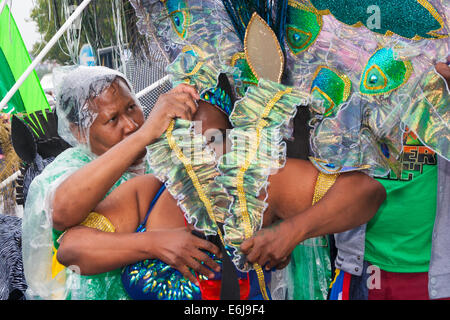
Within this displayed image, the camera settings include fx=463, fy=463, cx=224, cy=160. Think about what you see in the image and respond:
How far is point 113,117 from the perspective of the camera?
1.39 m

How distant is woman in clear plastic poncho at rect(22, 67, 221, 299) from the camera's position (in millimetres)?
1255

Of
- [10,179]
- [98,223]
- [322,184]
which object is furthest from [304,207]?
[10,179]

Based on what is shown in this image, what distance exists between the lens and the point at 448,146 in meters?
1.23

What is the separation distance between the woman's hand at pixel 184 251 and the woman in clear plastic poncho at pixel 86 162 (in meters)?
0.02

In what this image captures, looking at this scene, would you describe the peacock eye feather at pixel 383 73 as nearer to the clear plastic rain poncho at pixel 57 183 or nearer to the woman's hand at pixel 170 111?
the woman's hand at pixel 170 111

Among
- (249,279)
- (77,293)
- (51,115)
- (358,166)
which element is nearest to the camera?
(358,166)

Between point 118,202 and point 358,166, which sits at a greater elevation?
point 358,166

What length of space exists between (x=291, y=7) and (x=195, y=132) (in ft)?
1.40

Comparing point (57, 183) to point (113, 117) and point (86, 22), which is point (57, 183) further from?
point (86, 22)

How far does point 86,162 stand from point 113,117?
161mm

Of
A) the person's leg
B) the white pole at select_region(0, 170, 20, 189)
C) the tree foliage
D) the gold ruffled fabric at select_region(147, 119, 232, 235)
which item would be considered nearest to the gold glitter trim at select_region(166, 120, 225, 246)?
the gold ruffled fabric at select_region(147, 119, 232, 235)
